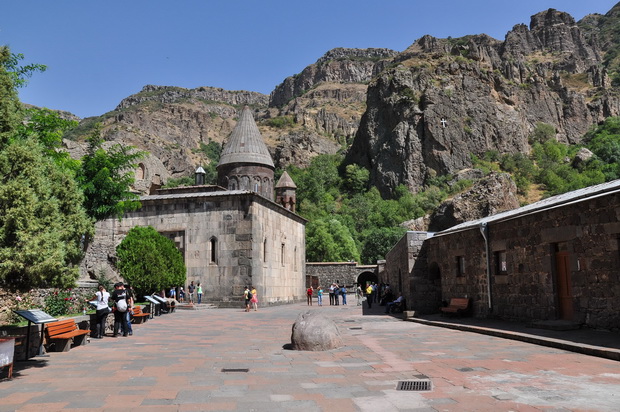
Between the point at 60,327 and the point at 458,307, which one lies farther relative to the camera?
the point at 458,307

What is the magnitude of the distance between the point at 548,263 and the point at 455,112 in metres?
68.2

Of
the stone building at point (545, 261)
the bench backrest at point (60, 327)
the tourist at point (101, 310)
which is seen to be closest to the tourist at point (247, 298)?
the stone building at point (545, 261)

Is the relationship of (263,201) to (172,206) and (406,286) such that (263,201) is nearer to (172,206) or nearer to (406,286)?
(172,206)

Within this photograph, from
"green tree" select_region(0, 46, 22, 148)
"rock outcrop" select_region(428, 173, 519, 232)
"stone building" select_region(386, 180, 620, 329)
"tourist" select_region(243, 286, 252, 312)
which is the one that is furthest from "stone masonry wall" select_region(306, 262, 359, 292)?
"green tree" select_region(0, 46, 22, 148)

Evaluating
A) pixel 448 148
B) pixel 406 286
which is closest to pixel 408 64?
pixel 448 148

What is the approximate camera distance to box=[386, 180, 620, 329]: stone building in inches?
356

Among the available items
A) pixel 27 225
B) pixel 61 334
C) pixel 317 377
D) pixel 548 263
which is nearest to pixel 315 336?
pixel 317 377

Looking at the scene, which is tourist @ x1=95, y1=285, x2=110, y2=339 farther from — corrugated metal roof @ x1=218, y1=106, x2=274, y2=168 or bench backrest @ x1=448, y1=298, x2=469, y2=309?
corrugated metal roof @ x1=218, y1=106, x2=274, y2=168

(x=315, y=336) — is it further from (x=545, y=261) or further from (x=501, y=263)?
(x=501, y=263)

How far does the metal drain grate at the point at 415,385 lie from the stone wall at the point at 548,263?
527 centimetres

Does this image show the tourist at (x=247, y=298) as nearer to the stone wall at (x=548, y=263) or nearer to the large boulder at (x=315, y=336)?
the stone wall at (x=548, y=263)

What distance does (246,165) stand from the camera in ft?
101

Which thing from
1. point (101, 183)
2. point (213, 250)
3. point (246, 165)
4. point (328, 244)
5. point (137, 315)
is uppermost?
point (246, 165)

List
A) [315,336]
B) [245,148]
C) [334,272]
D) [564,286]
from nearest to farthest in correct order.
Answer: [315,336], [564,286], [245,148], [334,272]
